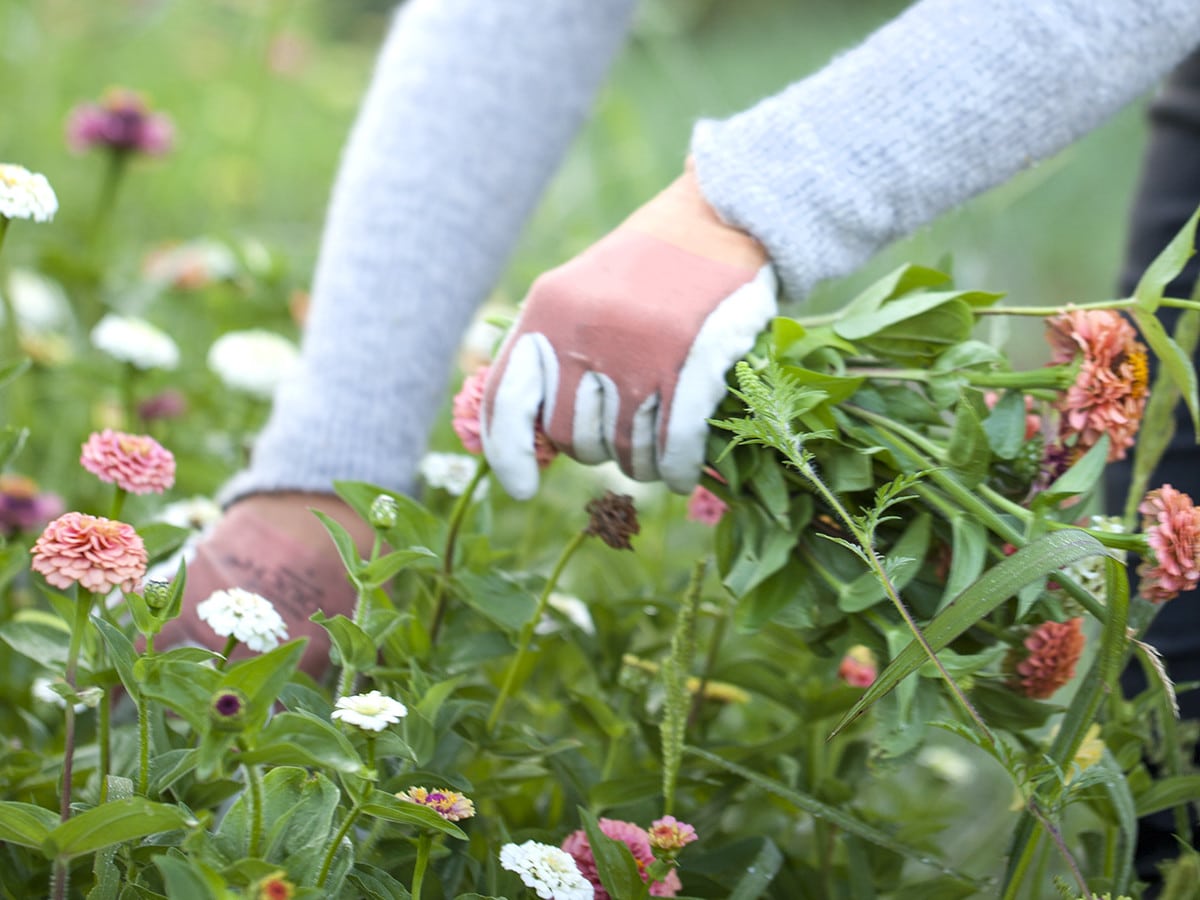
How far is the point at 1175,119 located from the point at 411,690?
709mm

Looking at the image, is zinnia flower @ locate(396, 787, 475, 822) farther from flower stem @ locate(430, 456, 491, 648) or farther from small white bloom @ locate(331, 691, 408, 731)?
flower stem @ locate(430, 456, 491, 648)

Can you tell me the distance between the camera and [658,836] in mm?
579

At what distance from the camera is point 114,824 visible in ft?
1.59

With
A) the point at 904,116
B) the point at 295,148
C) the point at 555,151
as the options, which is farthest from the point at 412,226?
the point at 295,148

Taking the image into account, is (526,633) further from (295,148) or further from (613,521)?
(295,148)

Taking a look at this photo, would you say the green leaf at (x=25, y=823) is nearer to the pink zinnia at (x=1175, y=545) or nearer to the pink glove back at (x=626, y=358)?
the pink glove back at (x=626, y=358)

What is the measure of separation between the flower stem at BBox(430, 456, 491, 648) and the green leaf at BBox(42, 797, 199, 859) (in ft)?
0.76

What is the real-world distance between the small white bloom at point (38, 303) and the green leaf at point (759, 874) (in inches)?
36.8

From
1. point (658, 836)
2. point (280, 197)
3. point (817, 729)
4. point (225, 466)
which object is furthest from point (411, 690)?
point (280, 197)

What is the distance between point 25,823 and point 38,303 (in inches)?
35.7

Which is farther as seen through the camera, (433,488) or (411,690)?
(433,488)

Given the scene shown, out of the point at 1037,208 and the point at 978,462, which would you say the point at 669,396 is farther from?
the point at 1037,208

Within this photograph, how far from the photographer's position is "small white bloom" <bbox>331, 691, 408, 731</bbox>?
1.68 feet

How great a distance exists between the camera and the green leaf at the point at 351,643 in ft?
1.77
